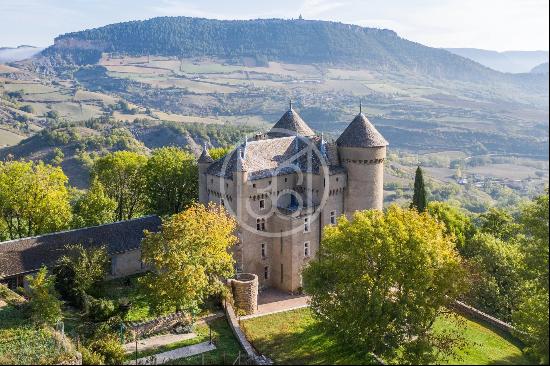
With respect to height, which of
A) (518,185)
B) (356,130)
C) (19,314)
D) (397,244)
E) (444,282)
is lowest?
(518,185)

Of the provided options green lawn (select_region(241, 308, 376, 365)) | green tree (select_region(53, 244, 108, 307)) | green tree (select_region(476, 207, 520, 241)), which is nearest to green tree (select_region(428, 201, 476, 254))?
green tree (select_region(476, 207, 520, 241))

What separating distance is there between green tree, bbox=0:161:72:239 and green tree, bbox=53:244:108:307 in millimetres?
14271

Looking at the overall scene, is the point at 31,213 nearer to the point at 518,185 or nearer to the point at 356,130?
the point at 356,130

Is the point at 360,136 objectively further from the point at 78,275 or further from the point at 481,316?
the point at 78,275

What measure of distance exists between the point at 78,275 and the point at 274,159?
62.0 ft

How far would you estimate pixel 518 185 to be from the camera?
16238 centimetres

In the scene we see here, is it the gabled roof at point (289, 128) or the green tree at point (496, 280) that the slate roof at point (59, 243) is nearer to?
the gabled roof at point (289, 128)

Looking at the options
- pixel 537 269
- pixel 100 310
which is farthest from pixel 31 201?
pixel 537 269

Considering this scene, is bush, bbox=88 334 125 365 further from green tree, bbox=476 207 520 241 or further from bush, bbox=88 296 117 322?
green tree, bbox=476 207 520 241

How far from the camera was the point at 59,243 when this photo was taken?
1809 inches

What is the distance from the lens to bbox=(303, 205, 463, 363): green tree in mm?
32469

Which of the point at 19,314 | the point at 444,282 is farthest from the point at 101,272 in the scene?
the point at 444,282

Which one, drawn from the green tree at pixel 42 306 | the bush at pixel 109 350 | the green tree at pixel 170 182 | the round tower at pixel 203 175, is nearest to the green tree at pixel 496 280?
the round tower at pixel 203 175

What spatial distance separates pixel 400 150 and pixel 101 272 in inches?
6462
